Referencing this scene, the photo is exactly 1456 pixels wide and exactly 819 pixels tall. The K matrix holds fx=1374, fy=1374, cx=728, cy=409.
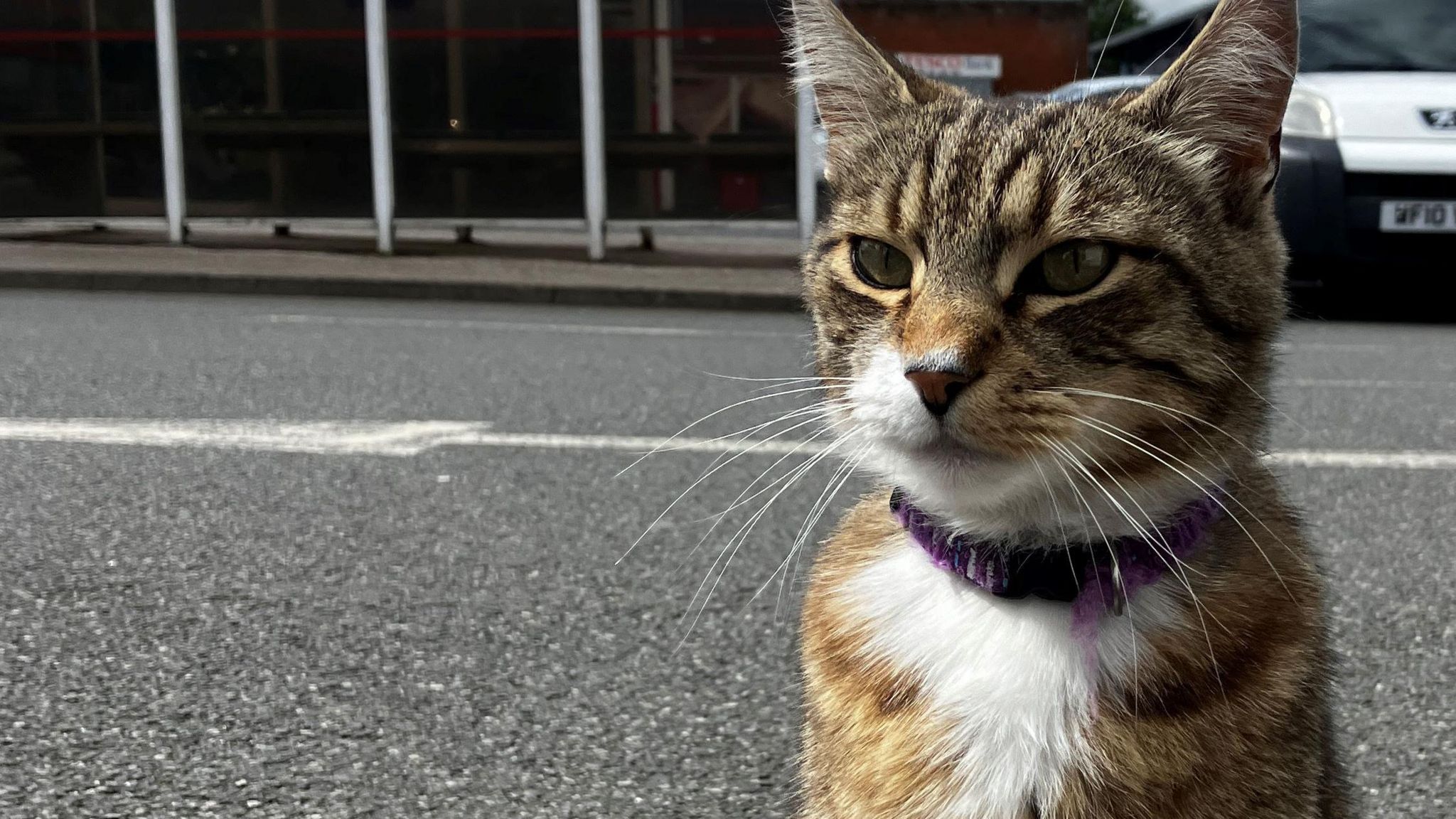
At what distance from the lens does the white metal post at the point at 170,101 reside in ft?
43.0

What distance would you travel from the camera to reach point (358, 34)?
1309cm

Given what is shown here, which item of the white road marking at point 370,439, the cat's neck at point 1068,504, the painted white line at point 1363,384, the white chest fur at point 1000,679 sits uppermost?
the cat's neck at point 1068,504

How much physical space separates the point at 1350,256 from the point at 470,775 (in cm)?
756

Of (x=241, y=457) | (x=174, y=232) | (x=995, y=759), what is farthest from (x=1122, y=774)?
(x=174, y=232)

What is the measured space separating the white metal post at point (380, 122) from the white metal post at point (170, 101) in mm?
1855

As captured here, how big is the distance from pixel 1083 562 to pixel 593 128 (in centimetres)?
1175

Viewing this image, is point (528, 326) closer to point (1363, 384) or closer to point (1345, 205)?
point (1363, 384)

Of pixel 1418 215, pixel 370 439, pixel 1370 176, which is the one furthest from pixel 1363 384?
pixel 370 439

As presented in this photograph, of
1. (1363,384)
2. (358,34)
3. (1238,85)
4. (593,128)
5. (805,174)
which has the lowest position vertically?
(1363,384)

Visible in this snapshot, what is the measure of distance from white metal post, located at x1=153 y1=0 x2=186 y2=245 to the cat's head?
12848mm

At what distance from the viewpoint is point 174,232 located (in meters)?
13.6

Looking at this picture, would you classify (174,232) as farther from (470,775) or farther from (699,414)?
(470,775)

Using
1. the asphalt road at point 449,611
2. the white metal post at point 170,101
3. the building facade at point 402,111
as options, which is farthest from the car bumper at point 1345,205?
the white metal post at point 170,101

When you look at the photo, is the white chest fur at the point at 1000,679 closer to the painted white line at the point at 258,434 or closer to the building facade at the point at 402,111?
the painted white line at the point at 258,434
